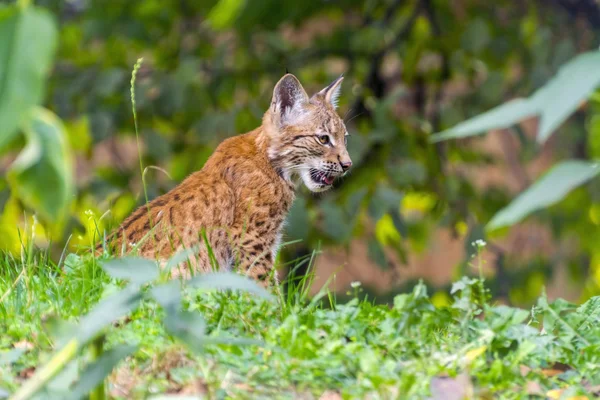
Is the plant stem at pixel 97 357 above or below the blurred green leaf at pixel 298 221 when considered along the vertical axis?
above

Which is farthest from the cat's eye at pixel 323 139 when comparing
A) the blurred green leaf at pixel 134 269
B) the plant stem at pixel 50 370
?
the plant stem at pixel 50 370

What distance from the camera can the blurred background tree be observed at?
21.4ft

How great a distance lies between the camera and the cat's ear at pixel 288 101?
16.0 feet

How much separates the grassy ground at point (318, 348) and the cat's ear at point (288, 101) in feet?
6.10

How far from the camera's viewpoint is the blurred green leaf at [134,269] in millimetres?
2100

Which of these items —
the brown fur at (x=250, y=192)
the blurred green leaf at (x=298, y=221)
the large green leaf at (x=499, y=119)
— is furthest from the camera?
the blurred green leaf at (x=298, y=221)

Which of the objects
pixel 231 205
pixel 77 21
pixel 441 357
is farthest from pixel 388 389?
pixel 77 21

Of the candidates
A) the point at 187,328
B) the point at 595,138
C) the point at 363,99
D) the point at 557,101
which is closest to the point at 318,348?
the point at 187,328

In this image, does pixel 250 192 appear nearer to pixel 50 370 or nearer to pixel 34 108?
pixel 50 370

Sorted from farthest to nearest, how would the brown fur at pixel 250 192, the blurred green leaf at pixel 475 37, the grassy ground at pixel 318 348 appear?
the blurred green leaf at pixel 475 37 < the brown fur at pixel 250 192 < the grassy ground at pixel 318 348

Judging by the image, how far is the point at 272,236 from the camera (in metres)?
4.55

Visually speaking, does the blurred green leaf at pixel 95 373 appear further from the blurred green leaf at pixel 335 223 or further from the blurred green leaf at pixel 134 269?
the blurred green leaf at pixel 335 223

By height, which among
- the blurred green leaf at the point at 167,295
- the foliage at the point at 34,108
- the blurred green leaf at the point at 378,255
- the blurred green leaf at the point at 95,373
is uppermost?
the foliage at the point at 34,108

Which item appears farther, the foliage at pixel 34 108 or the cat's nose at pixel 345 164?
the cat's nose at pixel 345 164
